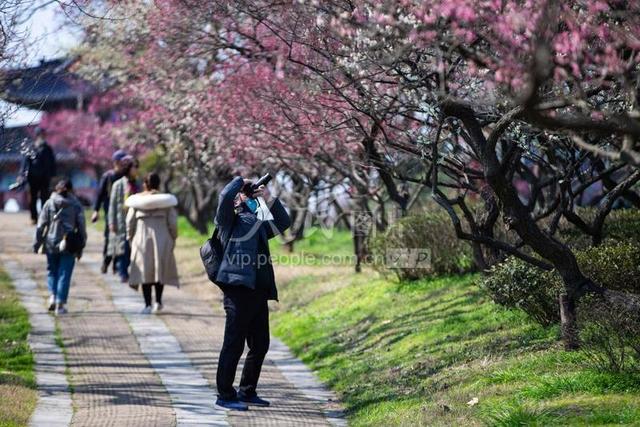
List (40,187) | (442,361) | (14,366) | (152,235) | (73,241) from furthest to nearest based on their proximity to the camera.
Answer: (40,187) < (152,235) < (73,241) < (14,366) < (442,361)

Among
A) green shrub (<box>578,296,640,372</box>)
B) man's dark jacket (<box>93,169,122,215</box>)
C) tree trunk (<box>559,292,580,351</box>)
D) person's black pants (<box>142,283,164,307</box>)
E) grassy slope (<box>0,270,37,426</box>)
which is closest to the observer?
green shrub (<box>578,296,640,372</box>)

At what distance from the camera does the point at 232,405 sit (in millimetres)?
9711

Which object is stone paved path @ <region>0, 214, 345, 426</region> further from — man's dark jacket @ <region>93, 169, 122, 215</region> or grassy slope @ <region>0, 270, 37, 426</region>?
man's dark jacket @ <region>93, 169, 122, 215</region>

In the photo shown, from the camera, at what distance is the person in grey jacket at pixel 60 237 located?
14875 mm

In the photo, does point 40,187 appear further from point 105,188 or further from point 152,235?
point 152,235

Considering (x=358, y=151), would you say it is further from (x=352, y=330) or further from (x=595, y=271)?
(x=595, y=271)

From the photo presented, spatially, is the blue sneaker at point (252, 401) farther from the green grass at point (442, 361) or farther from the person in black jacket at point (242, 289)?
the green grass at point (442, 361)

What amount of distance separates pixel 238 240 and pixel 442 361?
7.80ft

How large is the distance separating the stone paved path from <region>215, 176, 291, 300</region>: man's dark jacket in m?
1.18

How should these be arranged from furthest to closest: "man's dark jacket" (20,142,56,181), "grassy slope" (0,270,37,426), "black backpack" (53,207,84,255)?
"man's dark jacket" (20,142,56,181) → "black backpack" (53,207,84,255) → "grassy slope" (0,270,37,426)

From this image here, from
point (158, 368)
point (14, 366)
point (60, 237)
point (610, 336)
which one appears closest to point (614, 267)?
point (610, 336)

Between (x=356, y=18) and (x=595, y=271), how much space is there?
3.26 m

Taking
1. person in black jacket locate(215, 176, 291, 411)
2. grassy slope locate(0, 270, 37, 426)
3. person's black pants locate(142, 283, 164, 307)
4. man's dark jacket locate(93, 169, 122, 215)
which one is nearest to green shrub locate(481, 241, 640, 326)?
person in black jacket locate(215, 176, 291, 411)

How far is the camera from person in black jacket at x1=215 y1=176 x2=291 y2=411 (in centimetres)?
965
